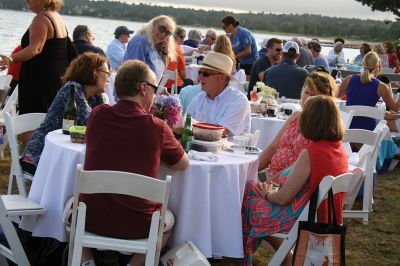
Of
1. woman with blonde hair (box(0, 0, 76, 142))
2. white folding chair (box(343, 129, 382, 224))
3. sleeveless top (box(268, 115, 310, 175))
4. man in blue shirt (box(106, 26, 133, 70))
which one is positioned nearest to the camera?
sleeveless top (box(268, 115, 310, 175))

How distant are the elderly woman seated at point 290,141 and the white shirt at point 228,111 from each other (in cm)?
26

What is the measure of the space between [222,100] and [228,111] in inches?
5.0

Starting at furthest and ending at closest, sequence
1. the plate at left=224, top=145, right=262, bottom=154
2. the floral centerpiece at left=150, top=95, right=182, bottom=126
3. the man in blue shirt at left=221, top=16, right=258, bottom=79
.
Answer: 1. the man in blue shirt at left=221, top=16, right=258, bottom=79
2. the plate at left=224, top=145, right=262, bottom=154
3. the floral centerpiece at left=150, top=95, right=182, bottom=126

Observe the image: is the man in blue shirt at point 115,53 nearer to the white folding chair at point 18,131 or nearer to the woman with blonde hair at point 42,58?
the woman with blonde hair at point 42,58

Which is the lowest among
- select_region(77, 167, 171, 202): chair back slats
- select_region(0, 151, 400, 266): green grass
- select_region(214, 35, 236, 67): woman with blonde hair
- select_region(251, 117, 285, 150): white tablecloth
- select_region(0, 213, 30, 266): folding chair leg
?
select_region(0, 151, 400, 266): green grass

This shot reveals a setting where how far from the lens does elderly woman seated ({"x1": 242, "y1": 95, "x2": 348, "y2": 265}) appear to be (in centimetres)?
333

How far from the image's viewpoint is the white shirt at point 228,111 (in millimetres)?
4363

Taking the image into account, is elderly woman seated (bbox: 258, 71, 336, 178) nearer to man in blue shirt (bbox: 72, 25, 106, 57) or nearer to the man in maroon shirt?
the man in maroon shirt

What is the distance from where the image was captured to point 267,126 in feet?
18.5

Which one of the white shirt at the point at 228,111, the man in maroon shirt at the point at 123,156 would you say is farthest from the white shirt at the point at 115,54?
the man in maroon shirt at the point at 123,156

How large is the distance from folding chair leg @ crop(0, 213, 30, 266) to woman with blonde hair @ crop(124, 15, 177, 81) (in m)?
2.96

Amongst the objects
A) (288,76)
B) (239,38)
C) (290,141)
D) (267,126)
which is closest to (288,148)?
(290,141)

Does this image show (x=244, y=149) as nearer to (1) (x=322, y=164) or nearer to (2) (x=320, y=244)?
(1) (x=322, y=164)

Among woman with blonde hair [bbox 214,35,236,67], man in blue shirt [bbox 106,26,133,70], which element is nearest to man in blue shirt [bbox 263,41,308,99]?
woman with blonde hair [bbox 214,35,236,67]
